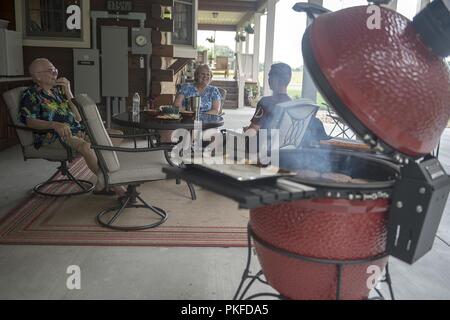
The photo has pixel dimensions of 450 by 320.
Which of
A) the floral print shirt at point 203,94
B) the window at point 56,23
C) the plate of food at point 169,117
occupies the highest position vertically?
the window at point 56,23

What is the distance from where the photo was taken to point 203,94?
4.40 m

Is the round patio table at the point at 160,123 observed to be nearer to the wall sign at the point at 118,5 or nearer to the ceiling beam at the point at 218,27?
the wall sign at the point at 118,5

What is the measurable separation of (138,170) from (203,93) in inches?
70.0

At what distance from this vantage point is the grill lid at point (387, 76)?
1.23 meters

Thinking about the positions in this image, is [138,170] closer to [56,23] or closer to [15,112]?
[15,112]


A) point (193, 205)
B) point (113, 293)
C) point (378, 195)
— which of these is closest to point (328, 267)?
point (378, 195)

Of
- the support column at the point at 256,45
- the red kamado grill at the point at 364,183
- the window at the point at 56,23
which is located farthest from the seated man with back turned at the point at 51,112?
the support column at the point at 256,45

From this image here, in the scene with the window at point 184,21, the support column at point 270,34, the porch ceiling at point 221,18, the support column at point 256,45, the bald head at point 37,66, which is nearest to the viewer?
the bald head at point 37,66

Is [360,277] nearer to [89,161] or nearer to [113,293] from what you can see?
[113,293]

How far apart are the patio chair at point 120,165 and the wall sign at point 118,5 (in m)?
3.82

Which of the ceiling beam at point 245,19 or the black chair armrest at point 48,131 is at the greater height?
the ceiling beam at point 245,19

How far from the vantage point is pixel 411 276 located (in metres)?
2.36

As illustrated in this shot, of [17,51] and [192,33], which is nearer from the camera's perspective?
[17,51]
